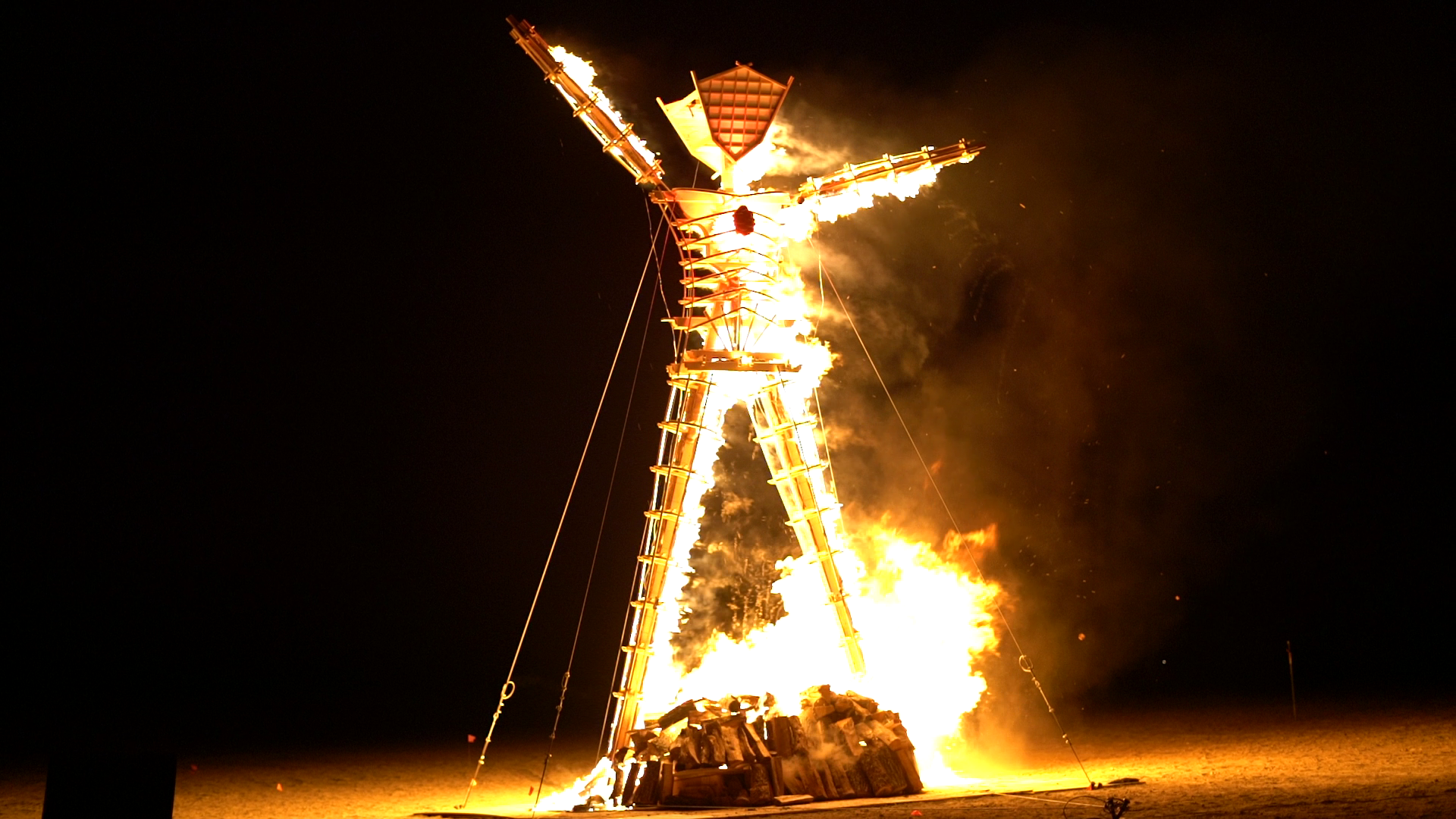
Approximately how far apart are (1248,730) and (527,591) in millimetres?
10756

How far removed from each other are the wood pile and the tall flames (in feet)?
1.18

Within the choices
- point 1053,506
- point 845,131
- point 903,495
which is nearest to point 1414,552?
point 1053,506

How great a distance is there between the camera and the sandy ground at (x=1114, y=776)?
24.0 ft

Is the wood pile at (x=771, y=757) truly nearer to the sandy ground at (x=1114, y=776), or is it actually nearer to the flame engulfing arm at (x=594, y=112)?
the sandy ground at (x=1114, y=776)

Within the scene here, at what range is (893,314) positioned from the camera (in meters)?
11.7

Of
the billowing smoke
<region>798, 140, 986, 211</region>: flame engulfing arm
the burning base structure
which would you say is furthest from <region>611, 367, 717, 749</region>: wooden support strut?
<region>798, 140, 986, 211</region>: flame engulfing arm

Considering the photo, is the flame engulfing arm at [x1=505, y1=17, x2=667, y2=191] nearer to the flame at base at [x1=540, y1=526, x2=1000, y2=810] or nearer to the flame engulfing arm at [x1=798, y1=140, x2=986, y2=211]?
the flame engulfing arm at [x1=798, y1=140, x2=986, y2=211]

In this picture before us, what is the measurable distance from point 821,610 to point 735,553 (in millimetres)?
1624

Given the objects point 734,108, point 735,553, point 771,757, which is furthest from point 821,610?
point 734,108

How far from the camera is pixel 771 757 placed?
8398mm

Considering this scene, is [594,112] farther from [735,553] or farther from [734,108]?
[735,553]

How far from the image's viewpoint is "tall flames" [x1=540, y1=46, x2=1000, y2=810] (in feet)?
30.1

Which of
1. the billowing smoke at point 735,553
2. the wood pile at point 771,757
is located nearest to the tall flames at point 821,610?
the billowing smoke at point 735,553

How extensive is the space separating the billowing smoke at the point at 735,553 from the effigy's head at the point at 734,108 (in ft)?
8.64
